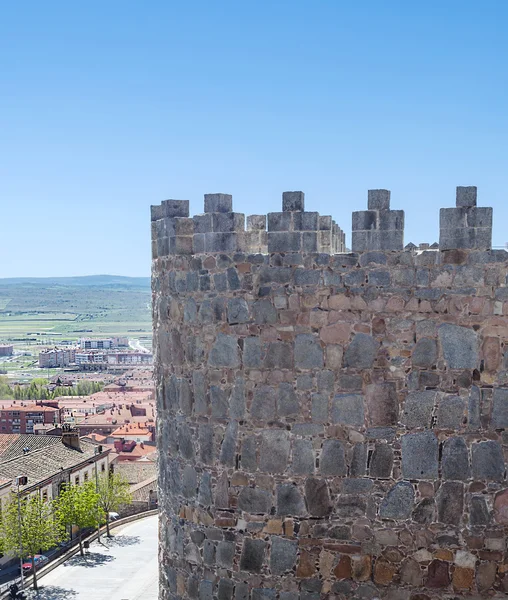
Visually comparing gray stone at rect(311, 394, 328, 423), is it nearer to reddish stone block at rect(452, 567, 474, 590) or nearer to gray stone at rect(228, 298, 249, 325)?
gray stone at rect(228, 298, 249, 325)

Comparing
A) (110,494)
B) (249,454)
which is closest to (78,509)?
(110,494)

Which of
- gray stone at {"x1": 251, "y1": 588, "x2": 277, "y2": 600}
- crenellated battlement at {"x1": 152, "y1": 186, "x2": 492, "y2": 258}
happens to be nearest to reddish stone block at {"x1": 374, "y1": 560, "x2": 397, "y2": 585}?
gray stone at {"x1": 251, "y1": 588, "x2": 277, "y2": 600}

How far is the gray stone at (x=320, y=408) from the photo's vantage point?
578 centimetres

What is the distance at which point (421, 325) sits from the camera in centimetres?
566

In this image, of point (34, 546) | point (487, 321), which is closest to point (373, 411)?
point (487, 321)

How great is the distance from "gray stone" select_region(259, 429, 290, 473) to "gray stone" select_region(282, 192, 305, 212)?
1.67 m

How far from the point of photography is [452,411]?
18.5 ft

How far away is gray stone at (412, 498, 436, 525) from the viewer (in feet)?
18.6

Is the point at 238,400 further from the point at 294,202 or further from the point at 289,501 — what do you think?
the point at 294,202

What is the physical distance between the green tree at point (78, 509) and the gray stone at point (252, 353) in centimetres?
4199

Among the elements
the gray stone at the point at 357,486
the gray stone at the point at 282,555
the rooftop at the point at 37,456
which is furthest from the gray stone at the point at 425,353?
the rooftop at the point at 37,456

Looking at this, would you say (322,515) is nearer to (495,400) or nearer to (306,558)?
(306,558)

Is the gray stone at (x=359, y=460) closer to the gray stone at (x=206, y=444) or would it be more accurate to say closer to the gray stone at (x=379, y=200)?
the gray stone at (x=206, y=444)

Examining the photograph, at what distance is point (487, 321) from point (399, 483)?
1333mm
